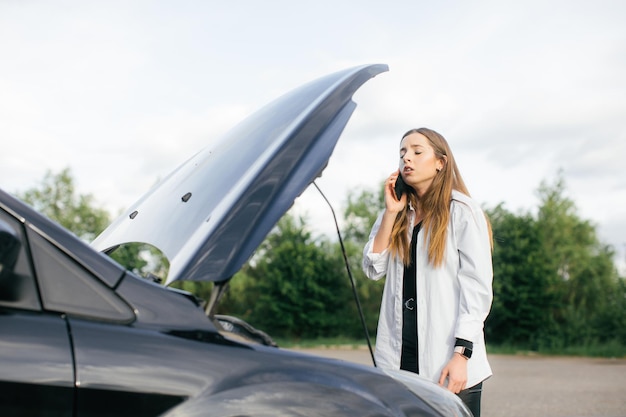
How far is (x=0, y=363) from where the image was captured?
118 cm

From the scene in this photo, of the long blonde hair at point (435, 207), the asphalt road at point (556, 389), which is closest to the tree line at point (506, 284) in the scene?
the asphalt road at point (556, 389)

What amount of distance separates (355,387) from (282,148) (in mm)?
603

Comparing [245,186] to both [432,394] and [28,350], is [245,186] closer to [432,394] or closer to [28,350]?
[28,350]

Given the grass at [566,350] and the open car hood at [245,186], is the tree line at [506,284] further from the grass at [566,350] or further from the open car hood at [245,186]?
the open car hood at [245,186]

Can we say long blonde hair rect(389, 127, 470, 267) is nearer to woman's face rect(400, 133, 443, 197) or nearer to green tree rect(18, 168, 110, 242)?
woman's face rect(400, 133, 443, 197)

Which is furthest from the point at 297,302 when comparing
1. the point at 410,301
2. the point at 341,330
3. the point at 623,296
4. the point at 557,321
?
the point at 410,301

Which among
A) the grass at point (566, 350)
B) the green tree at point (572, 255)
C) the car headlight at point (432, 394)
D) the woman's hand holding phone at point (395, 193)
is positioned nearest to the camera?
the car headlight at point (432, 394)

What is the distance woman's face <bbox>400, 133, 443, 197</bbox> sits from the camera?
8.36 feet

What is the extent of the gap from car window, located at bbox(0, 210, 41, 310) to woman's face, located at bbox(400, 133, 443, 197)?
Result: 1.62 m

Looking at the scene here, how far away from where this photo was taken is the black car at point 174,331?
1219 mm

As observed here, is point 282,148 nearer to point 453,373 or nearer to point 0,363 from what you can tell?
point 0,363

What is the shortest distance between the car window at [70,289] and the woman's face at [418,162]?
1496 mm

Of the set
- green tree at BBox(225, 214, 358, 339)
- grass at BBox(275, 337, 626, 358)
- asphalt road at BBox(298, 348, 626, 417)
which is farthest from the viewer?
green tree at BBox(225, 214, 358, 339)

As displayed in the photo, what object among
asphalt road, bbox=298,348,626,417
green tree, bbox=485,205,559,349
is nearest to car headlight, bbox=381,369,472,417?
asphalt road, bbox=298,348,626,417
